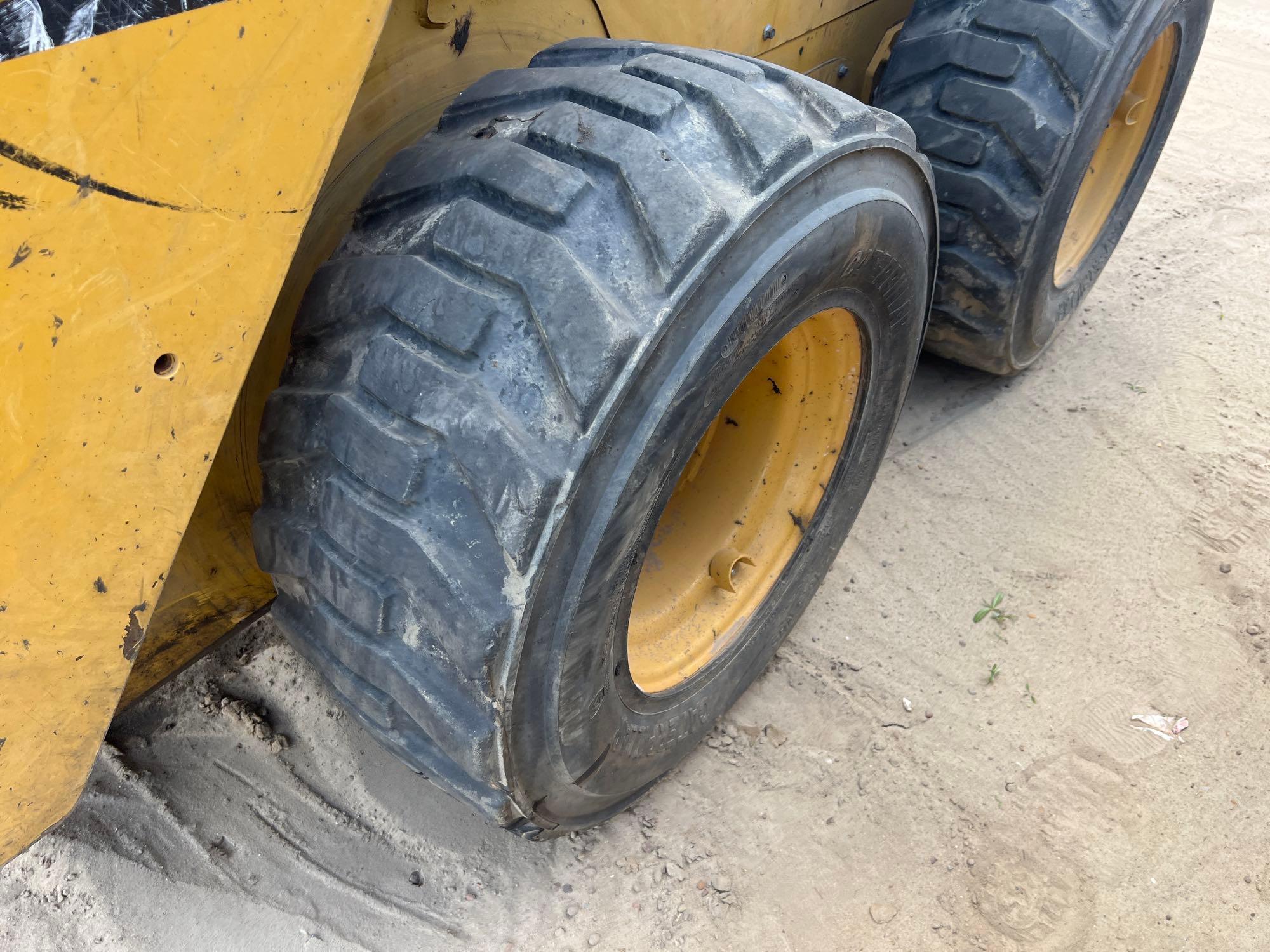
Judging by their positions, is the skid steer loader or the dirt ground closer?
the skid steer loader

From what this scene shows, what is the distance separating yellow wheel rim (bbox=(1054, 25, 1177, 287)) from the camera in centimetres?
280

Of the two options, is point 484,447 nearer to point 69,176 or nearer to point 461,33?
point 69,176

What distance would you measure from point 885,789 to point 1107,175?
2.12 meters

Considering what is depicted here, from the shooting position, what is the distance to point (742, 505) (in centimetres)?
192

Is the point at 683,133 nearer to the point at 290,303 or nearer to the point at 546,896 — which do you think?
the point at 290,303

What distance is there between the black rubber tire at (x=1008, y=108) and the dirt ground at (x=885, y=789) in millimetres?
625

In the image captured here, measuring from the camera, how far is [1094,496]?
2.56 meters

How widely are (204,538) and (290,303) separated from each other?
1.22 feet

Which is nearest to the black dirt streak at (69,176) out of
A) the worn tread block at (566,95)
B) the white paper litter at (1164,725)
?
the worn tread block at (566,95)

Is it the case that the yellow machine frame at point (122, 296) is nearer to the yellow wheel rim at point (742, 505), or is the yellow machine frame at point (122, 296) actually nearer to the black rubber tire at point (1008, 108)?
the yellow wheel rim at point (742, 505)

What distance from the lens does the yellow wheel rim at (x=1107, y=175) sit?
280 cm

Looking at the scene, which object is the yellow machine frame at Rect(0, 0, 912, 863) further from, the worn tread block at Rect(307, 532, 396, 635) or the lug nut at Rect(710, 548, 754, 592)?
the lug nut at Rect(710, 548, 754, 592)

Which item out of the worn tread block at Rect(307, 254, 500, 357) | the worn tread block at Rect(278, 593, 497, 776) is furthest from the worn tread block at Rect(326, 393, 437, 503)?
the worn tread block at Rect(278, 593, 497, 776)

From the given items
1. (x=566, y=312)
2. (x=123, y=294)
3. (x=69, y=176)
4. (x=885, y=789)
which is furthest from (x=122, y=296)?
(x=885, y=789)
